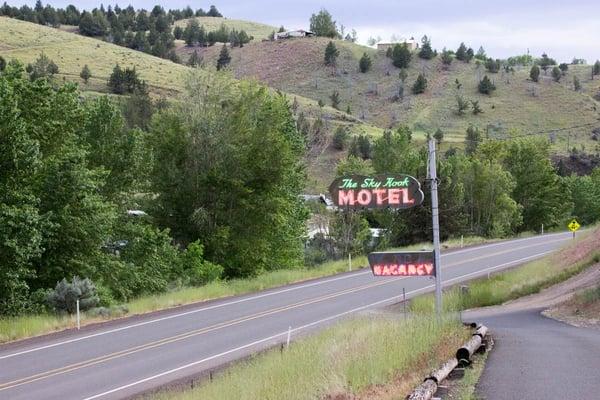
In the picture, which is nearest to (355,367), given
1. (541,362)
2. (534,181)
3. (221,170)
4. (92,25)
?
(541,362)

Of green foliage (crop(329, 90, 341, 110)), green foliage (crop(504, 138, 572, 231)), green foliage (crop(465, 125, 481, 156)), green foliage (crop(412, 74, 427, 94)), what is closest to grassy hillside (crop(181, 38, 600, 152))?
green foliage (crop(412, 74, 427, 94))

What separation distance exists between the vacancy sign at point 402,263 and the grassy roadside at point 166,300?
425 inches

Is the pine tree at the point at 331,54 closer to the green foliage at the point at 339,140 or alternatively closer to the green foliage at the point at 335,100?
the green foliage at the point at 335,100

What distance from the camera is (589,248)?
3372cm

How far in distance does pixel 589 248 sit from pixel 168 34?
506 feet

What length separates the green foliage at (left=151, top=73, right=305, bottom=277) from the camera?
133 ft

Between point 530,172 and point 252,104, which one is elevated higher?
point 252,104

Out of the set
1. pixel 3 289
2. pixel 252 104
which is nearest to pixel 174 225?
pixel 252 104

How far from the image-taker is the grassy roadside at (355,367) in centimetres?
890

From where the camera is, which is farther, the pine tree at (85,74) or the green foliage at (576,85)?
the green foliage at (576,85)

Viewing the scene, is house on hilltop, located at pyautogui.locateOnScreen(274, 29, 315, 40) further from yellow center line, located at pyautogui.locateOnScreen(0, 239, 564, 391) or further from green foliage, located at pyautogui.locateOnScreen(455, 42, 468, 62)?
yellow center line, located at pyautogui.locateOnScreen(0, 239, 564, 391)

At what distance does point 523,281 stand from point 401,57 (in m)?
119

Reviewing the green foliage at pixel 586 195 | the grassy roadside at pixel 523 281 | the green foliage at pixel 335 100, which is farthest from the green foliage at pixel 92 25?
the grassy roadside at pixel 523 281

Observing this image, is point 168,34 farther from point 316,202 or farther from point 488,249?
point 488,249
